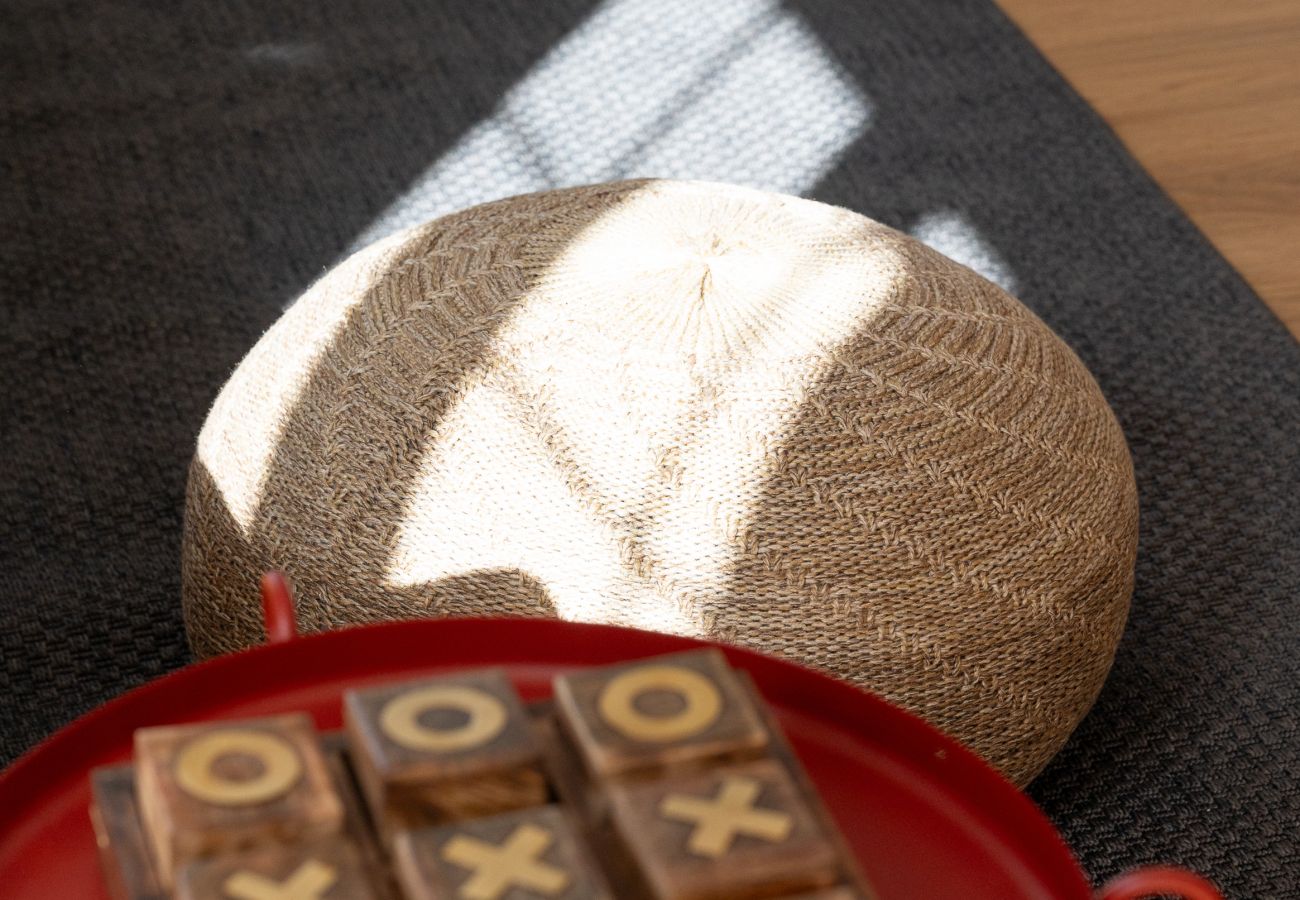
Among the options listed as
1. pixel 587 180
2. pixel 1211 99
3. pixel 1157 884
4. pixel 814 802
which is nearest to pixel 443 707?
pixel 814 802

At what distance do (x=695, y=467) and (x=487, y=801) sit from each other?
47 cm

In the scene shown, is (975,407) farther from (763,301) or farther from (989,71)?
(989,71)

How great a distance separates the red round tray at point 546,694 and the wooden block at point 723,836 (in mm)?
107

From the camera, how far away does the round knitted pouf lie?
3.34 feet

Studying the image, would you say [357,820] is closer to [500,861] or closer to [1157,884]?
[500,861]

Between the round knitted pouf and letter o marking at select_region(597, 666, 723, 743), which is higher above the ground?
letter o marking at select_region(597, 666, 723, 743)

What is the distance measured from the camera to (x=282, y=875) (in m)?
0.55

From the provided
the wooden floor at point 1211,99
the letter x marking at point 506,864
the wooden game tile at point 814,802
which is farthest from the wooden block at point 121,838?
the wooden floor at point 1211,99

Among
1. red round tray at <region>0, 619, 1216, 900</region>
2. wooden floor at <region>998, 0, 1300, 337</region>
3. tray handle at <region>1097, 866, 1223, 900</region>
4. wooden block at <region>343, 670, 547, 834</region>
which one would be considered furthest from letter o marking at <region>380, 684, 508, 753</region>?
wooden floor at <region>998, 0, 1300, 337</region>

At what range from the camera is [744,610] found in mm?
1013

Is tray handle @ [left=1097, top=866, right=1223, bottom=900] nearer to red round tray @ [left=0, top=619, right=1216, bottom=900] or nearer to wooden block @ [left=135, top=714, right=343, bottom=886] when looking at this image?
red round tray @ [left=0, top=619, right=1216, bottom=900]

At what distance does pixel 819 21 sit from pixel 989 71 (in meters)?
0.25

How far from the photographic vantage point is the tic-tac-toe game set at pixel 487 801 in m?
0.55

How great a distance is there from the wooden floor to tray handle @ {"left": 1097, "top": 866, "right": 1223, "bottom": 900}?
1329 mm
